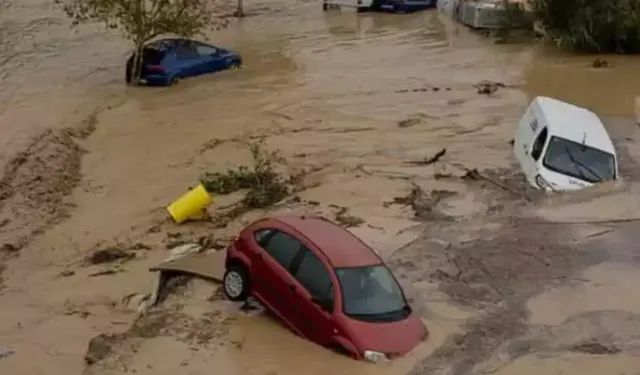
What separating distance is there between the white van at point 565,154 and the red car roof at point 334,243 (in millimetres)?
6048

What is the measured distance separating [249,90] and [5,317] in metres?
14.0

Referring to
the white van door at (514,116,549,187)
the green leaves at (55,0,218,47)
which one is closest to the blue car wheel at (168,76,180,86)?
the green leaves at (55,0,218,47)

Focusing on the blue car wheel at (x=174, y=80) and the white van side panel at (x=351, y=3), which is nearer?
the blue car wheel at (x=174, y=80)

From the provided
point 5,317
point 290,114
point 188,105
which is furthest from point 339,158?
point 5,317

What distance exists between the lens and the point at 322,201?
19250mm

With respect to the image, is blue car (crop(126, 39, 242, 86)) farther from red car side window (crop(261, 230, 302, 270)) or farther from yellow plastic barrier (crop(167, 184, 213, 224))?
red car side window (crop(261, 230, 302, 270))

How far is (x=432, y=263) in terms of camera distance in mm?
15953

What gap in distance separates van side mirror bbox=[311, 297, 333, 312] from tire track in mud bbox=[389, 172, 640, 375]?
117 centimetres

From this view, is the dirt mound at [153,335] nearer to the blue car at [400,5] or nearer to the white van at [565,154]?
the white van at [565,154]

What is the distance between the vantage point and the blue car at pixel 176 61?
2878 cm

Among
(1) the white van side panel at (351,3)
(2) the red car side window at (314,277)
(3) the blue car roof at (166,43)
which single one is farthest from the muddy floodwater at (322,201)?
(1) the white van side panel at (351,3)

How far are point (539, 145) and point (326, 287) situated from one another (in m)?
7.63

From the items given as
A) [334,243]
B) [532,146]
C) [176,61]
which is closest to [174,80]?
[176,61]

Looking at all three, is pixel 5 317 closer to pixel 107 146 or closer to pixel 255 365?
pixel 255 365
